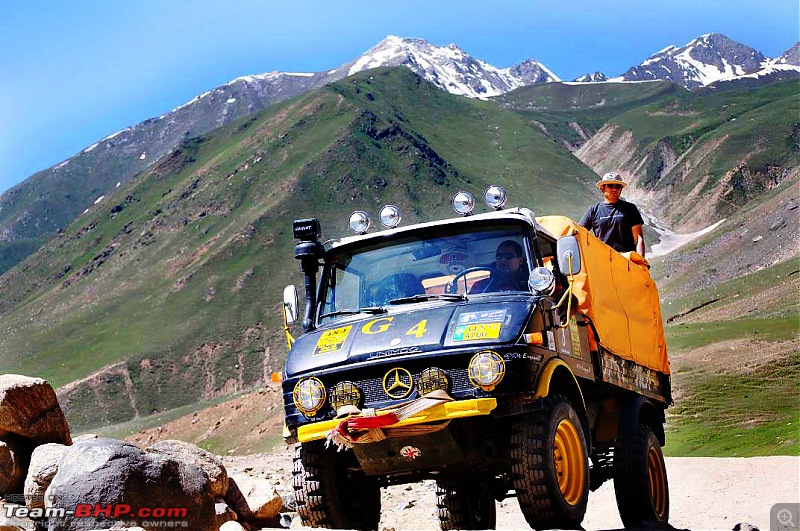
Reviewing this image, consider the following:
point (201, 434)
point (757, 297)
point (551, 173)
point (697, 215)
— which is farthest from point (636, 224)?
point (551, 173)

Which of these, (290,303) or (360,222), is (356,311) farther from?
(360,222)

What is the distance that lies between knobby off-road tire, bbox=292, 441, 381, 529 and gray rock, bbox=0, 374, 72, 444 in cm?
1003

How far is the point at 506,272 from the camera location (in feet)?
36.0

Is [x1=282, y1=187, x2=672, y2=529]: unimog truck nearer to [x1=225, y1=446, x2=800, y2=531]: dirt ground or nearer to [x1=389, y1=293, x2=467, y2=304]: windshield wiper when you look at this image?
[x1=389, y1=293, x2=467, y2=304]: windshield wiper

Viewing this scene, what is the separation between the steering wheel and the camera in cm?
1089

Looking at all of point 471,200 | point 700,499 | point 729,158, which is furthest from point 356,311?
point 729,158

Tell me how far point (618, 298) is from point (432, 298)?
11.0ft

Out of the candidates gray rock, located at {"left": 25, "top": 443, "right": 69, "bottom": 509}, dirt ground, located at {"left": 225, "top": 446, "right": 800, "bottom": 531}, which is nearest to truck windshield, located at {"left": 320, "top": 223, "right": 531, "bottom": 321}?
dirt ground, located at {"left": 225, "top": 446, "right": 800, "bottom": 531}

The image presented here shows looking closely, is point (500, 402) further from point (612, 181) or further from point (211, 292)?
point (211, 292)

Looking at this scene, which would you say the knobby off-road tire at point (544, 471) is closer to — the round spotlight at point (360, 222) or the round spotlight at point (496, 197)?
the round spotlight at point (496, 197)

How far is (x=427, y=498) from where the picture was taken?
75.2 feet

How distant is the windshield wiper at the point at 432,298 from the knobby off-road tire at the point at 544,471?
4.55ft

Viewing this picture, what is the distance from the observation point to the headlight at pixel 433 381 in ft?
32.1

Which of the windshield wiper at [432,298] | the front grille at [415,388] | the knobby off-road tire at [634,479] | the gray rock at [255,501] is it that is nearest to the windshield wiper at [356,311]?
the windshield wiper at [432,298]
